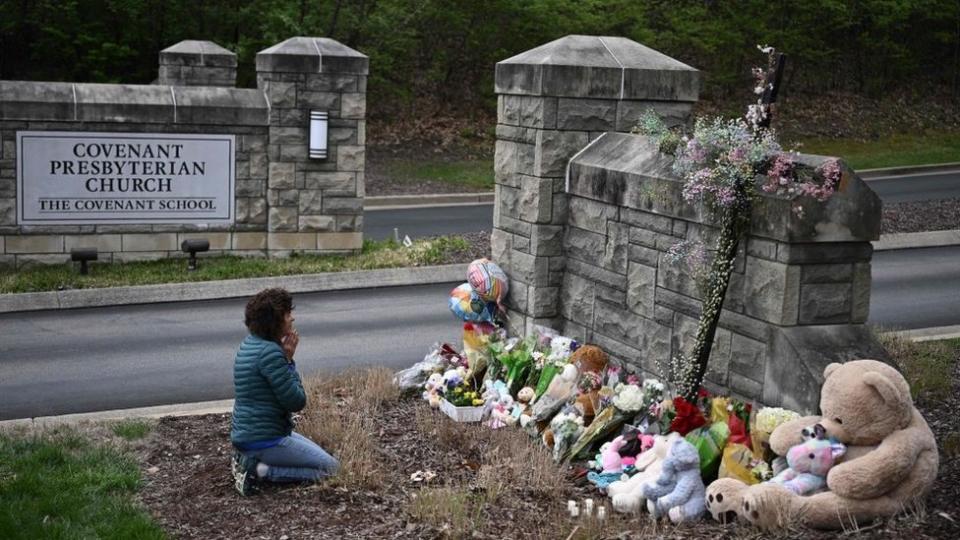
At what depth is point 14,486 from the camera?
6.90 meters

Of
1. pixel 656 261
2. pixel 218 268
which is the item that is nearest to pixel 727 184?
pixel 656 261

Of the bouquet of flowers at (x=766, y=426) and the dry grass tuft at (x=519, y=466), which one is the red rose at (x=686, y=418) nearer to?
the bouquet of flowers at (x=766, y=426)

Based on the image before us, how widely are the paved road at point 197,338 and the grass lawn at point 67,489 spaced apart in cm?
145

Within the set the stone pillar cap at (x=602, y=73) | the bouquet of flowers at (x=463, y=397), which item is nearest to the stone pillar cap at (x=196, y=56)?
the stone pillar cap at (x=602, y=73)

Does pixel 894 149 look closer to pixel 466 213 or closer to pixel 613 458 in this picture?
pixel 466 213

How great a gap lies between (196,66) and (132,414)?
11348 millimetres

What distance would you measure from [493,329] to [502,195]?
3.65 ft

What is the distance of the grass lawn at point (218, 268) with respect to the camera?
45.3 feet

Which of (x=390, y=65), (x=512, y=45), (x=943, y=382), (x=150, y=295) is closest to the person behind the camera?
(x=943, y=382)

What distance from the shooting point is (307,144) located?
15.2 metres

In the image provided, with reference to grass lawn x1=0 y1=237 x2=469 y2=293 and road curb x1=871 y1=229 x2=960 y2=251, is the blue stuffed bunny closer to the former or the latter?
grass lawn x1=0 y1=237 x2=469 y2=293

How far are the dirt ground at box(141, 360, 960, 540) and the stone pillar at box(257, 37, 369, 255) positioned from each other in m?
7.25

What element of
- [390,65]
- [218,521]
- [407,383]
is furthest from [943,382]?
[390,65]

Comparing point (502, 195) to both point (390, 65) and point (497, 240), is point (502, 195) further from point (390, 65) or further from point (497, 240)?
point (390, 65)
